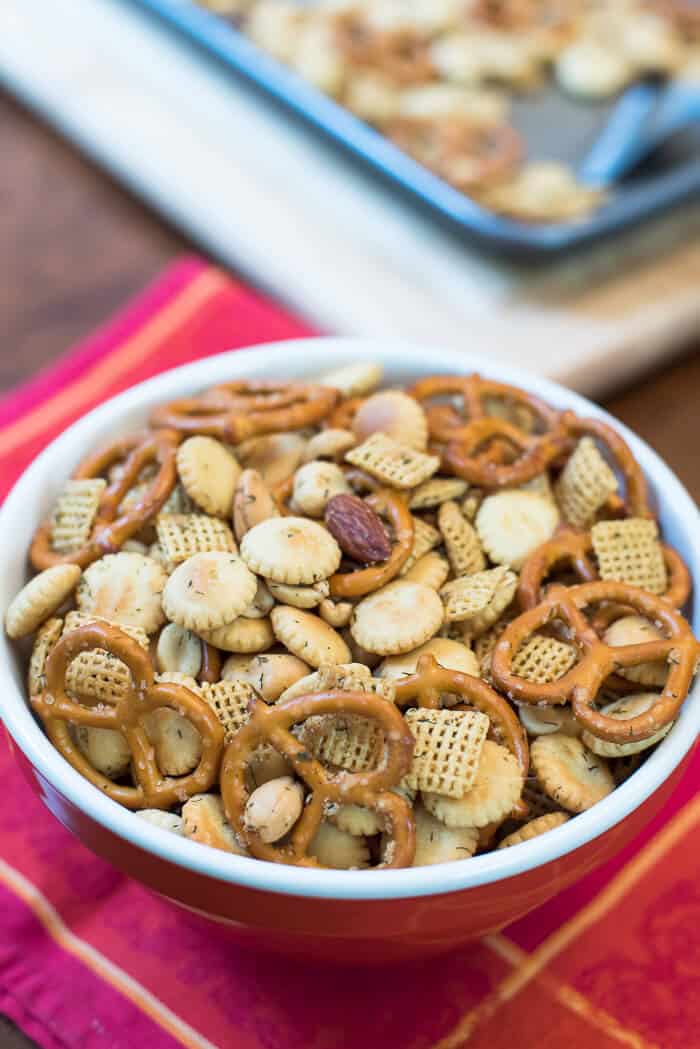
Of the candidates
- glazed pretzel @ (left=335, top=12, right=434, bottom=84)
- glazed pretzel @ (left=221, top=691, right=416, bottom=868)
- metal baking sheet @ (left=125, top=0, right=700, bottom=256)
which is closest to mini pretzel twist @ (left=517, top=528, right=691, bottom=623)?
glazed pretzel @ (left=221, top=691, right=416, bottom=868)

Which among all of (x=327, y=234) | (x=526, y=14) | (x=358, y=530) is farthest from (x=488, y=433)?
(x=526, y=14)

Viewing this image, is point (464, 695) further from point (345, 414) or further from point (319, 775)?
point (345, 414)

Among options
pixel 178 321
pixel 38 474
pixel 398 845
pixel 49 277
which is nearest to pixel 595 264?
pixel 178 321

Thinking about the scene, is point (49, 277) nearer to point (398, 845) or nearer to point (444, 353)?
point (444, 353)

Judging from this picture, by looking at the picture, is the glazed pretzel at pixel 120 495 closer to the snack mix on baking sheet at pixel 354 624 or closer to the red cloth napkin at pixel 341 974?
the snack mix on baking sheet at pixel 354 624

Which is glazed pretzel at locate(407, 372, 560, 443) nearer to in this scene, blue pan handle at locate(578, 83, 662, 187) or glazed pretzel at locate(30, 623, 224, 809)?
glazed pretzel at locate(30, 623, 224, 809)

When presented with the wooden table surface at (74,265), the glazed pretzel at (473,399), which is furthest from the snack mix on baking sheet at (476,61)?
the glazed pretzel at (473,399)
